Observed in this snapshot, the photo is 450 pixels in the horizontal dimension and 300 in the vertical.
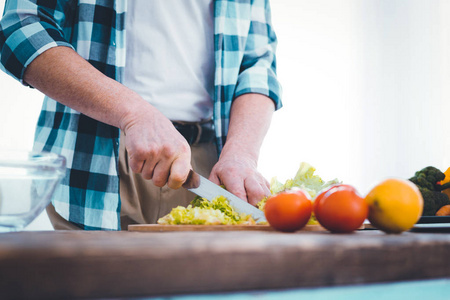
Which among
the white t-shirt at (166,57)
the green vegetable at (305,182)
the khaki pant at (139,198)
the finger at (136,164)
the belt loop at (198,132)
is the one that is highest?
the white t-shirt at (166,57)

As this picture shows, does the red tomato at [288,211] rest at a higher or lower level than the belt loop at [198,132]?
lower

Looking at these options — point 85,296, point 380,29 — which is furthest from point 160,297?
point 380,29

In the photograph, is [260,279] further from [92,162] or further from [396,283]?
[92,162]

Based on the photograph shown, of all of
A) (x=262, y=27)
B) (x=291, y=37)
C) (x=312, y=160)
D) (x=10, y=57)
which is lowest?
(x=312, y=160)

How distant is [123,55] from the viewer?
145cm

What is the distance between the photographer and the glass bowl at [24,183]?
0.72m

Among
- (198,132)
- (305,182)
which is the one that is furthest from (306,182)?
(198,132)

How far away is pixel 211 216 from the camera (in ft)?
3.43

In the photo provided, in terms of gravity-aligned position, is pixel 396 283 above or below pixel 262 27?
below

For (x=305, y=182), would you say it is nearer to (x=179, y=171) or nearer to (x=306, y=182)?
(x=306, y=182)

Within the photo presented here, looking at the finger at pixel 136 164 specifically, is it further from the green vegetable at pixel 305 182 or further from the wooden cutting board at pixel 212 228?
the green vegetable at pixel 305 182

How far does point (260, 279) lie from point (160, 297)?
0.39 feet

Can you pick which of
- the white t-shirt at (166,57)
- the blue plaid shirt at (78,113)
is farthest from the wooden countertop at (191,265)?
the white t-shirt at (166,57)

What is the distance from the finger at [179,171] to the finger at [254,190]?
31 centimetres
